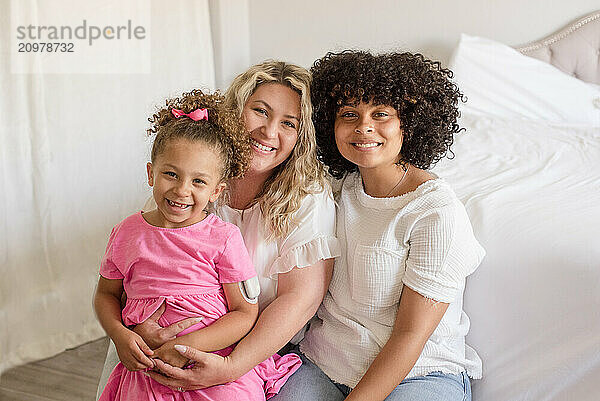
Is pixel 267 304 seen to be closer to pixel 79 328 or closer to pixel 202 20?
pixel 79 328

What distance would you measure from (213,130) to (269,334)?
0.40m

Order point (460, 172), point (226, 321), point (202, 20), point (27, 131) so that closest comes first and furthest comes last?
point (226, 321)
point (460, 172)
point (27, 131)
point (202, 20)

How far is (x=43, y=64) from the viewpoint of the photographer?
2.39 metres

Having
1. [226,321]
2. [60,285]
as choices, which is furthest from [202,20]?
[226,321]

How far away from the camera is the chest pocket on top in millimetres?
→ 1305

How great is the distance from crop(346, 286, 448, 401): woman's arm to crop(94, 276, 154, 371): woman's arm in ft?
1.26

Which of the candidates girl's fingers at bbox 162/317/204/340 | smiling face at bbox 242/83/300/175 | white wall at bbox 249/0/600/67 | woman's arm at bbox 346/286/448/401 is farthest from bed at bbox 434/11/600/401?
white wall at bbox 249/0/600/67

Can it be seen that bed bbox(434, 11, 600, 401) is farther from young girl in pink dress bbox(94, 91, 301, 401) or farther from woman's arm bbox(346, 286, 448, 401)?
young girl in pink dress bbox(94, 91, 301, 401)

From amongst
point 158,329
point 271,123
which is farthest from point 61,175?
point 158,329

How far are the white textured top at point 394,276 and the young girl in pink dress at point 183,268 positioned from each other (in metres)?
0.17

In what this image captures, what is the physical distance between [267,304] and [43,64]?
149 centimetres

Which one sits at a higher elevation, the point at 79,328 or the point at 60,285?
the point at 60,285

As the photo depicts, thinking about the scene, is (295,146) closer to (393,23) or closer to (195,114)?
(195,114)

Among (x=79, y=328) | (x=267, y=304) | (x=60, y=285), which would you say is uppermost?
(x=267, y=304)
